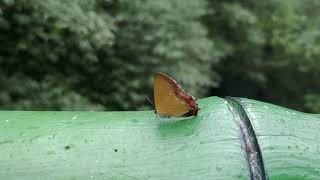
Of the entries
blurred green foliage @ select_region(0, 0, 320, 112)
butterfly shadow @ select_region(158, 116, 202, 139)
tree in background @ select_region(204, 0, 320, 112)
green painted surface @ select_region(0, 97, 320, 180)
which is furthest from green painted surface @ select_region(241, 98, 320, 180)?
tree in background @ select_region(204, 0, 320, 112)

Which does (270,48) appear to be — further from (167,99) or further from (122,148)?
(122,148)

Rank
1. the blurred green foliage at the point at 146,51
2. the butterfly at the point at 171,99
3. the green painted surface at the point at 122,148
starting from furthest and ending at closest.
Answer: the blurred green foliage at the point at 146,51 < the butterfly at the point at 171,99 < the green painted surface at the point at 122,148

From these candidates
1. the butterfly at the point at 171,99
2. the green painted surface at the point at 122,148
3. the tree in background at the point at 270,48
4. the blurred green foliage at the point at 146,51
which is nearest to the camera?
the green painted surface at the point at 122,148

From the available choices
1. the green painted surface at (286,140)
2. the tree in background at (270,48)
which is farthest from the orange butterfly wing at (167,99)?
the tree in background at (270,48)

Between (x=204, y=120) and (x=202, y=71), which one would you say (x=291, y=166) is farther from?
(x=202, y=71)

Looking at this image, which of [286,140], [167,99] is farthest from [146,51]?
[286,140]

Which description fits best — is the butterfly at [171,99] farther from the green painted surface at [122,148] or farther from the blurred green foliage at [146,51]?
the blurred green foliage at [146,51]

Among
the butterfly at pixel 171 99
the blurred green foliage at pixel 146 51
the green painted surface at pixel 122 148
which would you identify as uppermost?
the blurred green foliage at pixel 146 51
